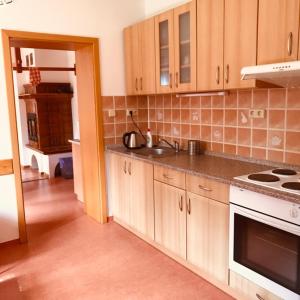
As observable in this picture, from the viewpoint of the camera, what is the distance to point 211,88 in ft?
8.08

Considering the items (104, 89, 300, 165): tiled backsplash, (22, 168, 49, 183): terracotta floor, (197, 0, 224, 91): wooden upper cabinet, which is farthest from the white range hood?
(22, 168, 49, 183): terracotta floor

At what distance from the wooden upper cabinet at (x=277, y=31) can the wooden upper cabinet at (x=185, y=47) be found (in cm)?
63

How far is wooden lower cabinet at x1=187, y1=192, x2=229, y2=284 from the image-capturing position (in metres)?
2.17

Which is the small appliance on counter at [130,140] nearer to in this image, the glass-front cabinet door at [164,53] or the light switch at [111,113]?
the light switch at [111,113]

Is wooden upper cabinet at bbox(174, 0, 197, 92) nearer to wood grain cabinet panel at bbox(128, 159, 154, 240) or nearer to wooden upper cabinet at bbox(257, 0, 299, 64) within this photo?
wooden upper cabinet at bbox(257, 0, 299, 64)

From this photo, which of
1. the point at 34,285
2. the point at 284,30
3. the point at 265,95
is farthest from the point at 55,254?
the point at 284,30

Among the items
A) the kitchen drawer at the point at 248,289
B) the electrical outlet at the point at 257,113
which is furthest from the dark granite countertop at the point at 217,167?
the kitchen drawer at the point at 248,289

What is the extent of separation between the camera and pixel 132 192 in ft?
10.5

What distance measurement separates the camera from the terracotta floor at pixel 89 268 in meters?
2.32

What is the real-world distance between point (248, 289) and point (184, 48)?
76.3 inches

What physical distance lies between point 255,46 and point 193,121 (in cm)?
115

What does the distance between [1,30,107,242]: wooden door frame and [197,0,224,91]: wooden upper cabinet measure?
1293mm

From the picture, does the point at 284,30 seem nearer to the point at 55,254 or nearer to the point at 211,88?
the point at 211,88

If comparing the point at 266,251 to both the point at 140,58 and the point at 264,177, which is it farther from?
the point at 140,58
